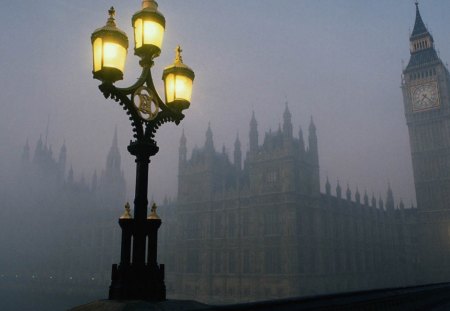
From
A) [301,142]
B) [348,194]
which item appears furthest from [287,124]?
[348,194]

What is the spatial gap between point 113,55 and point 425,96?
7502cm

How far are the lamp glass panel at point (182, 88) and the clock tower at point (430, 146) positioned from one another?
65.7 m

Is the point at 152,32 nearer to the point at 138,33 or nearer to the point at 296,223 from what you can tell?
the point at 138,33

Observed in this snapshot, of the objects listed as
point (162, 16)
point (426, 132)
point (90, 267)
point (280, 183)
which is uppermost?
point (426, 132)

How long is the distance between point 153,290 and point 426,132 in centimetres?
7308

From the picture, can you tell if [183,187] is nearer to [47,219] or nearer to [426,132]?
[426,132]

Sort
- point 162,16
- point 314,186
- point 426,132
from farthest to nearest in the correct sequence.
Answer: point 426,132
point 314,186
point 162,16

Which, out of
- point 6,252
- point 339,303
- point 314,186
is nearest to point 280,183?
point 314,186

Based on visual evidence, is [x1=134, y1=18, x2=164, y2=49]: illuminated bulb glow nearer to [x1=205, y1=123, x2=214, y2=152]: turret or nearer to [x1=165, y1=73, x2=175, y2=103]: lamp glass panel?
[x1=165, y1=73, x2=175, y2=103]: lamp glass panel

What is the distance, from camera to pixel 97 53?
4.79 meters

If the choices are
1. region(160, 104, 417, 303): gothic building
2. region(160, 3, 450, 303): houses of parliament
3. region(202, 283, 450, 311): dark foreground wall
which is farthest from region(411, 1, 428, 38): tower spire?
region(202, 283, 450, 311): dark foreground wall

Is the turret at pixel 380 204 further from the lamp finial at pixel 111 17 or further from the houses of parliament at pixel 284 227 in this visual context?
the lamp finial at pixel 111 17

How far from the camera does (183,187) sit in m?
57.0

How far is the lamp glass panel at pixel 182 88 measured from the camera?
577 cm
